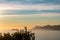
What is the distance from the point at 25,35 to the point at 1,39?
73cm

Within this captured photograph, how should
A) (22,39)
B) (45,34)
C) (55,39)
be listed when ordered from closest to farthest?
(22,39) → (55,39) → (45,34)

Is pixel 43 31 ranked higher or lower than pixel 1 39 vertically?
higher

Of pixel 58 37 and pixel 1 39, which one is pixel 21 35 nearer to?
pixel 1 39

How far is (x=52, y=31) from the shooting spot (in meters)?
10.8

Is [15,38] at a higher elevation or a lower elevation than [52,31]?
lower

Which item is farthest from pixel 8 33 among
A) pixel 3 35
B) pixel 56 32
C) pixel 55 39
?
pixel 56 32

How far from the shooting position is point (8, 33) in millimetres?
6121

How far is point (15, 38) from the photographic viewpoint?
5.93 m

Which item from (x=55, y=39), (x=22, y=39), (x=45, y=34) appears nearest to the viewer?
(x=22, y=39)

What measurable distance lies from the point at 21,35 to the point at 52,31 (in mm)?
4967

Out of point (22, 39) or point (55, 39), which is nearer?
point (22, 39)

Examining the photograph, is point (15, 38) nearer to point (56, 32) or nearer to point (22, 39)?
point (22, 39)

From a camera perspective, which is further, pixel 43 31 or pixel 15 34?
pixel 43 31

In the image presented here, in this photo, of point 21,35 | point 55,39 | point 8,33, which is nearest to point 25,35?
point 21,35
